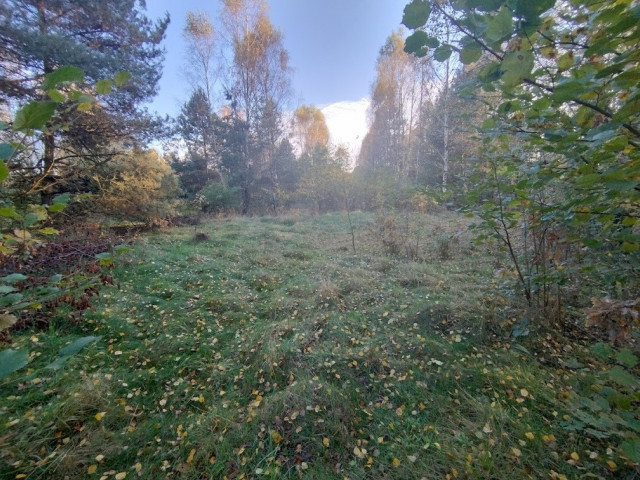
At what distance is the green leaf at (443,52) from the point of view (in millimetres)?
781

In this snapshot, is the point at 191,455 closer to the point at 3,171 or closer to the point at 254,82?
the point at 3,171

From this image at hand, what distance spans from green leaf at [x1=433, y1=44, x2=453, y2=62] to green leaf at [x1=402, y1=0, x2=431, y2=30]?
0.11 metres

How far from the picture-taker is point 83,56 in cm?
511

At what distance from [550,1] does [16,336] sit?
13.4 ft

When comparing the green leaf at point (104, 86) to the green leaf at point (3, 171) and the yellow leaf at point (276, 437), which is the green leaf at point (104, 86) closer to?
the green leaf at point (3, 171)

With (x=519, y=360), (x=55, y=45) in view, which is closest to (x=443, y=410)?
(x=519, y=360)

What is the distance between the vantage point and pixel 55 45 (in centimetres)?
486

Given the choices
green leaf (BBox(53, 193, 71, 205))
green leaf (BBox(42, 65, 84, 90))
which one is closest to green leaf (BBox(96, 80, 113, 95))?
green leaf (BBox(42, 65, 84, 90))

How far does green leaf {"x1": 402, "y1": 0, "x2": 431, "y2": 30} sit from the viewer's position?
26.5 inches

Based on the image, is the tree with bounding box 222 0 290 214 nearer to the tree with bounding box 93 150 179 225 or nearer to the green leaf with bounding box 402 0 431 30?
A: the tree with bounding box 93 150 179 225

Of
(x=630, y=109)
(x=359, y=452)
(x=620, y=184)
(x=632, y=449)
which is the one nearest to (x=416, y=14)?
(x=630, y=109)

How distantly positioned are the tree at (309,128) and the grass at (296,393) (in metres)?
18.7

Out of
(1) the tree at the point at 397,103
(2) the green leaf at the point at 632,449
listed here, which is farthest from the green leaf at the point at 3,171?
(1) the tree at the point at 397,103

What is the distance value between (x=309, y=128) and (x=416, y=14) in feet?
71.1
